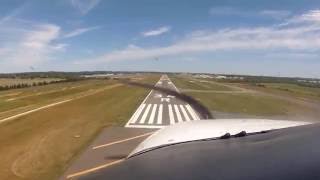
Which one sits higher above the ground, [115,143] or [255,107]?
[115,143]

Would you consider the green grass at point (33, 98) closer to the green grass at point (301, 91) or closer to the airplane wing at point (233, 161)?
the airplane wing at point (233, 161)

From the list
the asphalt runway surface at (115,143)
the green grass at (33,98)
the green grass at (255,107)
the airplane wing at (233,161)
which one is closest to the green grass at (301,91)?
the green grass at (255,107)

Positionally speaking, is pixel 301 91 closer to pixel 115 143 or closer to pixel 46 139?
pixel 115 143

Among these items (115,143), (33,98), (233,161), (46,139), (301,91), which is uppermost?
(233,161)

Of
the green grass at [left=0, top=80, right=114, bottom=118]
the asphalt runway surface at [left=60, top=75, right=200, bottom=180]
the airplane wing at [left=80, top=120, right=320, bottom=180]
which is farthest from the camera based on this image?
the green grass at [left=0, top=80, right=114, bottom=118]

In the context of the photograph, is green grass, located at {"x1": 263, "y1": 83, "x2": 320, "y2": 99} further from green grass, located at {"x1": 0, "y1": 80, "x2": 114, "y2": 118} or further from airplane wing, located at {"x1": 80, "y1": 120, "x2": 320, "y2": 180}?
airplane wing, located at {"x1": 80, "y1": 120, "x2": 320, "y2": 180}

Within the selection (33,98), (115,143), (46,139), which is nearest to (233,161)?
(115,143)

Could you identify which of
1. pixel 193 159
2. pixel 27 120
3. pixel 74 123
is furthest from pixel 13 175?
pixel 27 120

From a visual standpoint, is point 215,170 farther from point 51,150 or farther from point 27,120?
point 27,120

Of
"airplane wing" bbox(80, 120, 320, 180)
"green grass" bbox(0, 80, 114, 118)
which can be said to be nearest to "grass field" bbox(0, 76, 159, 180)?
"green grass" bbox(0, 80, 114, 118)

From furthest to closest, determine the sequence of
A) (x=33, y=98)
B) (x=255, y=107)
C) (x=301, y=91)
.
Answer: (x=301, y=91) < (x=33, y=98) < (x=255, y=107)

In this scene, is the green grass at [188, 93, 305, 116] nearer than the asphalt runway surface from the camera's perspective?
A: No
